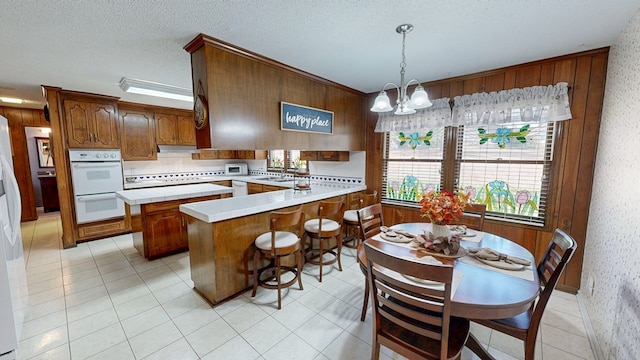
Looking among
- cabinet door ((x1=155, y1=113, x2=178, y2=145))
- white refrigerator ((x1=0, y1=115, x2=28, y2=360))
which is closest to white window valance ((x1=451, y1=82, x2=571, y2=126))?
white refrigerator ((x1=0, y1=115, x2=28, y2=360))

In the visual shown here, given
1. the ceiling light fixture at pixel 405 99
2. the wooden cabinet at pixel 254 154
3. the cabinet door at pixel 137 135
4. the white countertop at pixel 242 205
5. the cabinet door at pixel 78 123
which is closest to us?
the ceiling light fixture at pixel 405 99

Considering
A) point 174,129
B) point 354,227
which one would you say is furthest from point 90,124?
point 354,227

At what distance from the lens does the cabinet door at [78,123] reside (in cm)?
367

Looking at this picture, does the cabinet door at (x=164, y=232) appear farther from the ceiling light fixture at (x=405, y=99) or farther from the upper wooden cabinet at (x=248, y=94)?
the ceiling light fixture at (x=405, y=99)

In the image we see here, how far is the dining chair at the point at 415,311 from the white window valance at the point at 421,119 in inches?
93.9

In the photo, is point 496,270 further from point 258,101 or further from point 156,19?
point 156,19

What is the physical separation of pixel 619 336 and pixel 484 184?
1768mm

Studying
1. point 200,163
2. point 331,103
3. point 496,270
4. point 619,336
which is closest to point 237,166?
point 200,163

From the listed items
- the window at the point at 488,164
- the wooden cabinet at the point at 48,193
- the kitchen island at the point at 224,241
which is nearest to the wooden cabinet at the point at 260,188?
the kitchen island at the point at 224,241

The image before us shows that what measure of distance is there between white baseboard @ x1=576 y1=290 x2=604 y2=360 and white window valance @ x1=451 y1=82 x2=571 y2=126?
5.73 feet

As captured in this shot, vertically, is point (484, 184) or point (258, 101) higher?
point (258, 101)

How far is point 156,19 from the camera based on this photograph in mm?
1767

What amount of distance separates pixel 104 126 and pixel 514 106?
18.7 feet

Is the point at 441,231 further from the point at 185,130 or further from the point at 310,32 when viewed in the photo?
the point at 185,130
